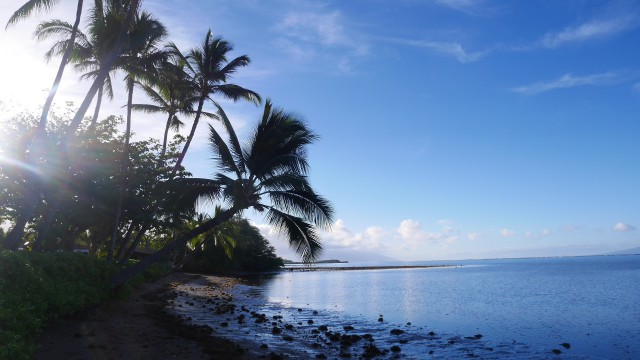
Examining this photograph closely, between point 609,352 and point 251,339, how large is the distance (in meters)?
13.9

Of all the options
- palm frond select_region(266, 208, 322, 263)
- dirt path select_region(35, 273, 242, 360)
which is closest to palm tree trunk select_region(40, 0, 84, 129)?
dirt path select_region(35, 273, 242, 360)

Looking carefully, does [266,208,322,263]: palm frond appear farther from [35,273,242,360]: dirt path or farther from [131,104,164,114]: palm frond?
[131,104,164,114]: palm frond

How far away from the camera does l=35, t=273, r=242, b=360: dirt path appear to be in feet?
33.3

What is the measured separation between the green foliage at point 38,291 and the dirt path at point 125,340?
17.6 inches

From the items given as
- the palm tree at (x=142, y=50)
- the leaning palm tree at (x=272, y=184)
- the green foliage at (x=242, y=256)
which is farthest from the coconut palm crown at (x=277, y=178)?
the green foliage at (x=242, y=256)

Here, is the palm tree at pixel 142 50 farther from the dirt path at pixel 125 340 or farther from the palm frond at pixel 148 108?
the dirt path at pixel 125 340

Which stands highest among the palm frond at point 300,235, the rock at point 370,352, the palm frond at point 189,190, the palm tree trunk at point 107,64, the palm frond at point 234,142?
the palm tree trunk at point 107,64

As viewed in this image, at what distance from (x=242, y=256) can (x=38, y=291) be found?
7699 centimetres

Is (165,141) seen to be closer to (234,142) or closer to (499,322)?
(234,142)

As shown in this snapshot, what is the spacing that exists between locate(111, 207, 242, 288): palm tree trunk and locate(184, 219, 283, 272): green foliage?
162 feet

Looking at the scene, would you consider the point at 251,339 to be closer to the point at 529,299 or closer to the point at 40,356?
the point at 40,356

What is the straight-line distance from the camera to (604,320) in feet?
82.2

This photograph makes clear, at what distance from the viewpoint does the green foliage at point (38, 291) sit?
8375 mm

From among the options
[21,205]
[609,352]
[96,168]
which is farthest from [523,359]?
[21,205]
